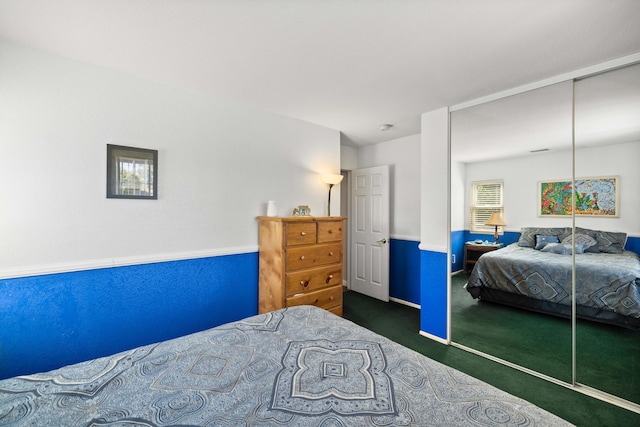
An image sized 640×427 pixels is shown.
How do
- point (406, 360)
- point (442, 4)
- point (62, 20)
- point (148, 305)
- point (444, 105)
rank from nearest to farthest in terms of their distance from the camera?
point (406, 360), point (442, 4), point (62, 20), point (148, 305), point (444, 105)

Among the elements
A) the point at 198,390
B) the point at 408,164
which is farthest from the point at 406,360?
the point at 408,164

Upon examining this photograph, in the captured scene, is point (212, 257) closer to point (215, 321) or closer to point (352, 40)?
point (215, 321)

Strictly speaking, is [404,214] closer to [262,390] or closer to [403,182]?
[403,182]

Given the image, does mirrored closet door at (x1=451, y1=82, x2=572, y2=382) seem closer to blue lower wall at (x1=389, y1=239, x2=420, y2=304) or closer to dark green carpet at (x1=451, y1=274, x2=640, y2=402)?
dark green carpet at (x1=451, y1=274, x2=640, y2=402)

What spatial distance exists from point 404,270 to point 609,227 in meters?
2.32

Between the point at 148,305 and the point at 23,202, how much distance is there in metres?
1.10

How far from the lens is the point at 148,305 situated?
7.55 feet

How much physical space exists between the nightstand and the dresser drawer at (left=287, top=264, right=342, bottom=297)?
1297 millimetres

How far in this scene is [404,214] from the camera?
13.2 ft

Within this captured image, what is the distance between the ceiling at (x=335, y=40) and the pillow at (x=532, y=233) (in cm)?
122

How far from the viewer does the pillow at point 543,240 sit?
7.47 ft

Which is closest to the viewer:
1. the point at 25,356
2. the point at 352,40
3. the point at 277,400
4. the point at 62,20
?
the point at 277,400

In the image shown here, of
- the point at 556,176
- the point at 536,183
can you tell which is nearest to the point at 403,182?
the point at 536,183

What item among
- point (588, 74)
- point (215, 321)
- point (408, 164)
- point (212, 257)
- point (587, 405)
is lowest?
point (587, 405)
